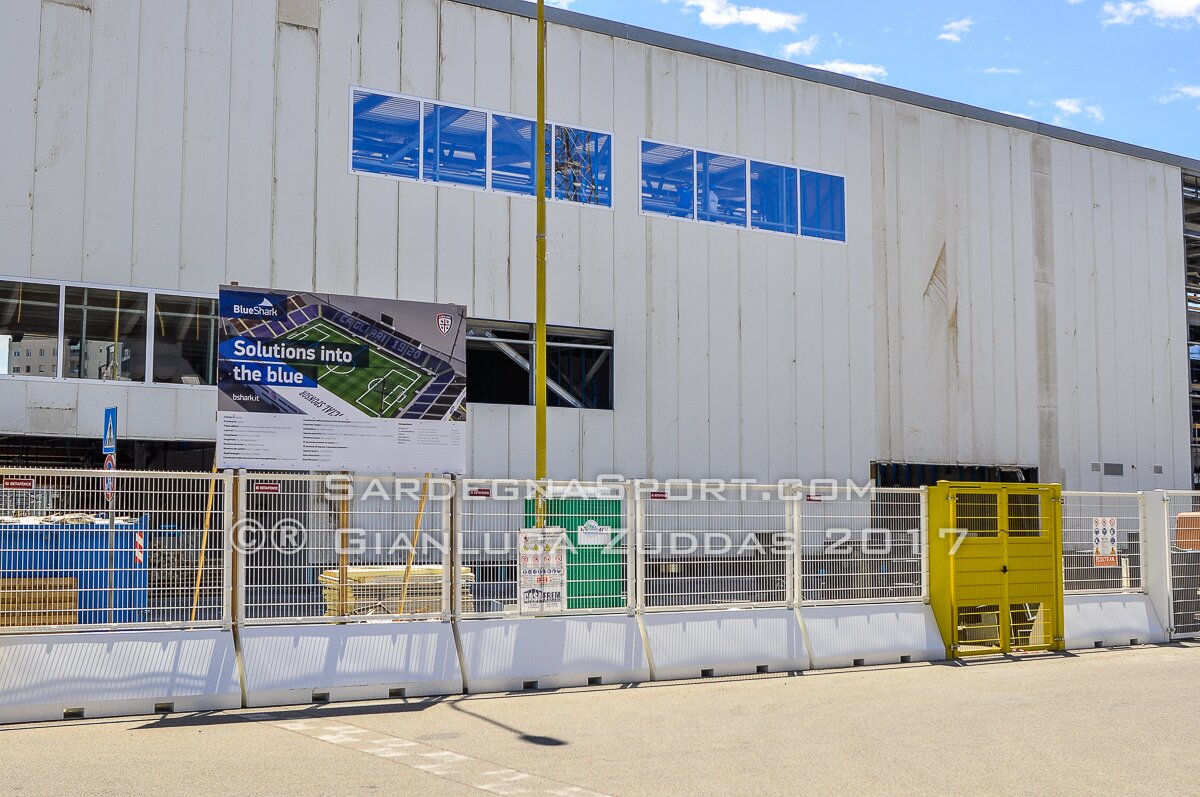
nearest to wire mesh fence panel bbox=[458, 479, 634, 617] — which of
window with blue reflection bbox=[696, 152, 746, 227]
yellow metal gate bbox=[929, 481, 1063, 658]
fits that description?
yellow metal gate bbox=[929, 481, 1063, 658]

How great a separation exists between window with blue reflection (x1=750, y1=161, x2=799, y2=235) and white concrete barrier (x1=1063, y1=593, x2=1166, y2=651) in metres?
12.9

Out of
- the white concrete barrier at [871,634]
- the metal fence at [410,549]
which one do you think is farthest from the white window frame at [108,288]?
the white concrete barrier at [871,634]

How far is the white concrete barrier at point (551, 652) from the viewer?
1135cm

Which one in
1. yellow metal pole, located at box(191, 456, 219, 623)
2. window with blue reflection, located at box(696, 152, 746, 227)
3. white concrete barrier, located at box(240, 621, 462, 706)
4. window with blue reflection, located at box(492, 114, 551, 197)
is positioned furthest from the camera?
window with blue reflection, located at box(696, 152, 746, 227)

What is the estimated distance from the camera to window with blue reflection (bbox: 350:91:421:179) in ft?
73.2

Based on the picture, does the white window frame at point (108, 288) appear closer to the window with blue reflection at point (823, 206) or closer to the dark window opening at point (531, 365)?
the dark window opening at point (531, 365)

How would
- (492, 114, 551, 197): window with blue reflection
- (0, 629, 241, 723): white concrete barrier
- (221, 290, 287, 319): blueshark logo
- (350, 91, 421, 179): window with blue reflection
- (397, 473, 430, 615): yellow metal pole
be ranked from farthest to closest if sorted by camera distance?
1. (492, 114, 551, 197): window with blue reflection
2. (350, 91, 421, 179): window with blue reflection
3. (221, 290, 287, 319): blueshark logo
4. (397, 473, 430, 615): yellow metal pole
5. (0, 629, 241, 723): white concrete barrier

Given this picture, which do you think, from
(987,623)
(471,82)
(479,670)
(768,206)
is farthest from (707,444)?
(479,670)

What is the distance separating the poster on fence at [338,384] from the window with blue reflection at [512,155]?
11541 mm

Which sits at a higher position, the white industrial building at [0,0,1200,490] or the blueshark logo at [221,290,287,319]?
the white industrial building at [0,0,1200,490]

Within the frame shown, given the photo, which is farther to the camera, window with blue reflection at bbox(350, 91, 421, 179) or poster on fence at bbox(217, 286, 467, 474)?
window with blue reflection at bbox(350, 91, 421, 179)

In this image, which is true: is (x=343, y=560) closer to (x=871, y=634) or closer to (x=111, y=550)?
(x=111, y=550)

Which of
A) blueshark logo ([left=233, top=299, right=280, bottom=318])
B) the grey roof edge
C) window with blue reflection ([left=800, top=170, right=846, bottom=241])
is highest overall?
the grey roof edge

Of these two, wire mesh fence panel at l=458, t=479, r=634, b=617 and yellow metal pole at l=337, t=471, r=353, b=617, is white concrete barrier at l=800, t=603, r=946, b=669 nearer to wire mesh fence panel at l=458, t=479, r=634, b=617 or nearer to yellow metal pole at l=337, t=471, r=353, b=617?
wire mesh fence panel at l=458, t=479, r=634, b=617
